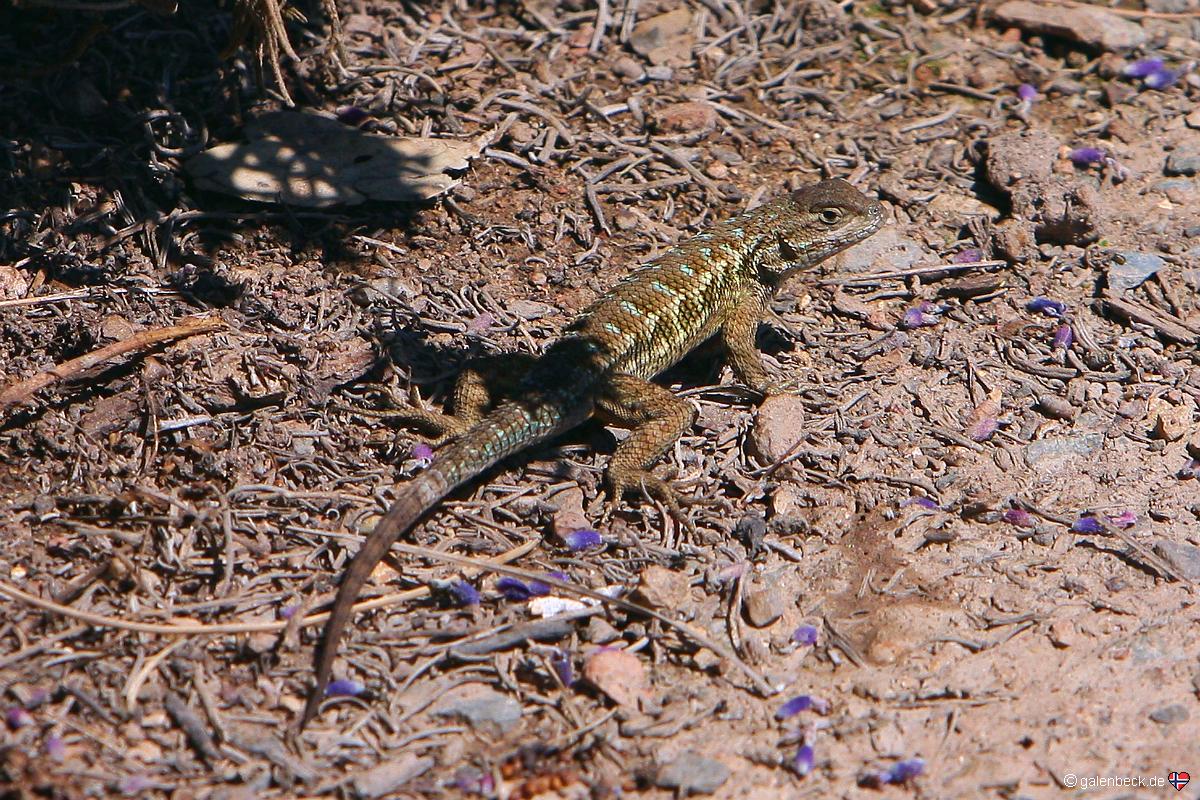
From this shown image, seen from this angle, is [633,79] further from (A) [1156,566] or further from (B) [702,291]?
(A) [1156,566]

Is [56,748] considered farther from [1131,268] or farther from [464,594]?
[1131,268]

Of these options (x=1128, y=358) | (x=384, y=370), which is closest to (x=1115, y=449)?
(x=1128, y=358)

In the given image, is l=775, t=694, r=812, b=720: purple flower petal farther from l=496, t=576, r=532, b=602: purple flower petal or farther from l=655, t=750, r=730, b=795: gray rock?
l=496, t=576, r=532, b=602: purple flower petal

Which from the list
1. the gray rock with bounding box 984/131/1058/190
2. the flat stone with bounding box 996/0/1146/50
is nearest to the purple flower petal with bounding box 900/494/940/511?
the gray rock with bounding box 984/131/1058/190

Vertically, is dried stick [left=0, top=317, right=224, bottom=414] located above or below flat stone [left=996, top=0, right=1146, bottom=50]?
below

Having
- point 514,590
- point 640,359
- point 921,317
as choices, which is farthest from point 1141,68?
point 514,590

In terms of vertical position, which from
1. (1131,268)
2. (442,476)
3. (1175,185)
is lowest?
(442,476)

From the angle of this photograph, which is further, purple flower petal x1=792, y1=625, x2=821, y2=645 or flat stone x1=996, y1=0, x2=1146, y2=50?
flat stone x1=996, y1=0, x2=1146, y2=50
